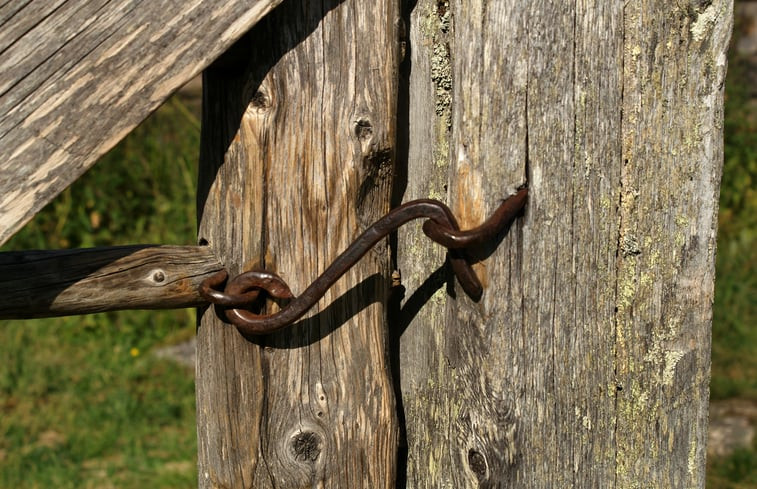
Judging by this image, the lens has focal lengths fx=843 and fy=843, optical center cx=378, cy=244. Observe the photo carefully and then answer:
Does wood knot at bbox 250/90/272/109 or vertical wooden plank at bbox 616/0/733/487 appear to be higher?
wood knot at bbox 250/90/272/109

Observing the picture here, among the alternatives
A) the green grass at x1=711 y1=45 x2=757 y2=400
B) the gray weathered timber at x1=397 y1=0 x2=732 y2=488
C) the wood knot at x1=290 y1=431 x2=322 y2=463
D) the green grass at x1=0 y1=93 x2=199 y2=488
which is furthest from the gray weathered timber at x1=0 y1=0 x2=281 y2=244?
the green grass at x1=711 y1=45 x2=757 y2=400

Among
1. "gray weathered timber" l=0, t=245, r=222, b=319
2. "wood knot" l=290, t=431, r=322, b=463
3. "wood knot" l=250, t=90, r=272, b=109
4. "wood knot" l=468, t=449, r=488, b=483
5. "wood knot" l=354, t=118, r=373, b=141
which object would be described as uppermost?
"wood knot" l=250, t=90, r=272, b=109

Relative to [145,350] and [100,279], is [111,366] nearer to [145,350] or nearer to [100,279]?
[145,350]

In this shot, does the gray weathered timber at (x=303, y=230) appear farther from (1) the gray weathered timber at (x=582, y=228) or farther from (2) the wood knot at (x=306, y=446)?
(1) the gray weathered timber at (x=582, y=228)

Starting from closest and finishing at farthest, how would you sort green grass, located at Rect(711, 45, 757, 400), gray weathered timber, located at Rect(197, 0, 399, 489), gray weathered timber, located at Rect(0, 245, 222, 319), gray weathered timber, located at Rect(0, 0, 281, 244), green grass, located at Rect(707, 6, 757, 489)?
gray weathered timber, located at Rect(0, 0, 281, 244) < gray weathered timber, located at Rect(0, 245, 222, 319) < gray weathered timber, located at Rect(197, 0, 399, 489) < green grass, located at Rect(707, 6, 757, 489) < green grass, located at Rect(711, 45, 757, 400)

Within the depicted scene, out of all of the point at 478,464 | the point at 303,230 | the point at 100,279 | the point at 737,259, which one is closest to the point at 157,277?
the point at 100,279

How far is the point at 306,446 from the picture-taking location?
4.90 ft

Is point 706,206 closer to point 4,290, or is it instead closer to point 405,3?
point 405,3

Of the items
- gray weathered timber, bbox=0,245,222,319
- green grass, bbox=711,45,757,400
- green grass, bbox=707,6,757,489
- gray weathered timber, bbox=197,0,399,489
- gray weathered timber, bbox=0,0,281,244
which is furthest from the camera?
green grass, bbox=711,45,757,400

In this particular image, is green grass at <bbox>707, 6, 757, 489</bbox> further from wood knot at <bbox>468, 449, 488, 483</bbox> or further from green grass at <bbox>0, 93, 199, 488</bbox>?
wood knot at <bbox>468, 449, 488, 483</bbox>

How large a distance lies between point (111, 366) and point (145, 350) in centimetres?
26

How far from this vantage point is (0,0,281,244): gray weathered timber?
3.75 feet

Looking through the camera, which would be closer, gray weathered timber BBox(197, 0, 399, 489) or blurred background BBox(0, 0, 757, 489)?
gray weathered timber BBox(197, 0, 399, 489)

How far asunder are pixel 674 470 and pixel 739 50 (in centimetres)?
605
